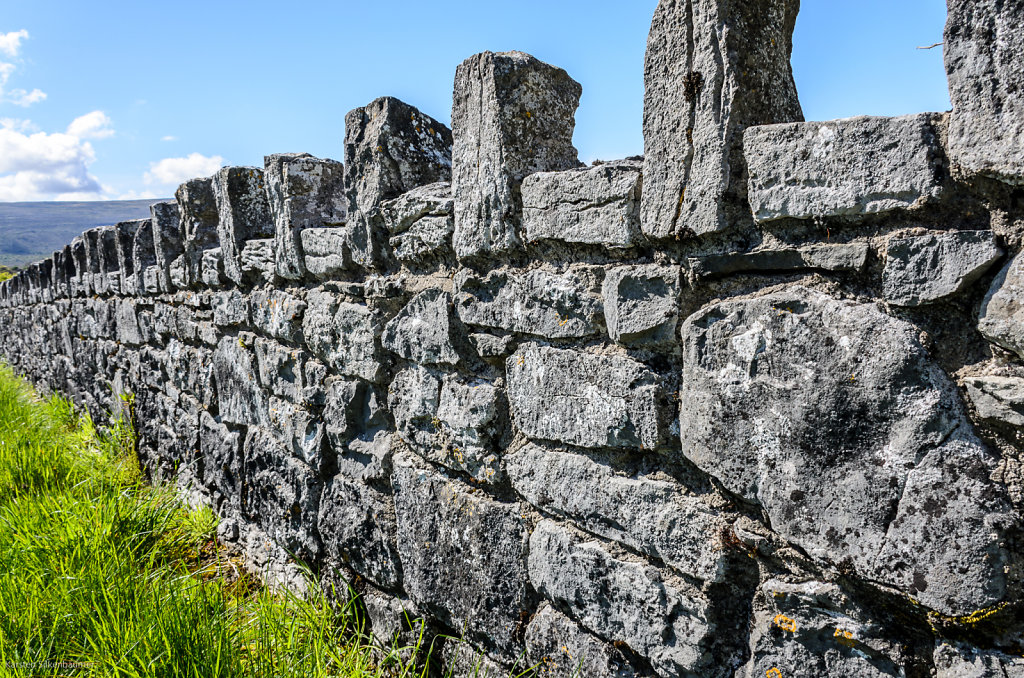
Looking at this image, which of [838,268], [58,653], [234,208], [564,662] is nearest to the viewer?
[838,268]

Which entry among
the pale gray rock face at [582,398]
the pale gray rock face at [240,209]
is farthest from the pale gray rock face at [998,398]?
the pale gray rock face at [240,209]

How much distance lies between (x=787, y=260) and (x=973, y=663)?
68 cm

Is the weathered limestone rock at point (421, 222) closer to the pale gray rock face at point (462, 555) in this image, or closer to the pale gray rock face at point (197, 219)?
the pale gray rock face at point (462, 555)

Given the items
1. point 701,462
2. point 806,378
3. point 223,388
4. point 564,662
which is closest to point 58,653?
point 223,388

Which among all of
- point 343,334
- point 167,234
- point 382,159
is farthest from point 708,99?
point 167,234

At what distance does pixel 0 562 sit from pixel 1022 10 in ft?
11.2

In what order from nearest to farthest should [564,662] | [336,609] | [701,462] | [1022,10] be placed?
[1022,10] < [701,462] < [564,662] < [336,609]

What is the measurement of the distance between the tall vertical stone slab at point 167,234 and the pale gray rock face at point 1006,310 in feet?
12.8

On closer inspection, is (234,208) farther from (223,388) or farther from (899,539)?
(899,539)

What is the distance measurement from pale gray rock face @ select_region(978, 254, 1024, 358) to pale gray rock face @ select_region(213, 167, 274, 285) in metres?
2.82

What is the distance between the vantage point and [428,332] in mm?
1913

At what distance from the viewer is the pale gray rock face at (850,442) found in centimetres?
95

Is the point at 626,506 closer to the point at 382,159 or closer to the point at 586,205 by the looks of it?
the point at 586,205

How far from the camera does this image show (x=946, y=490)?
960mm
